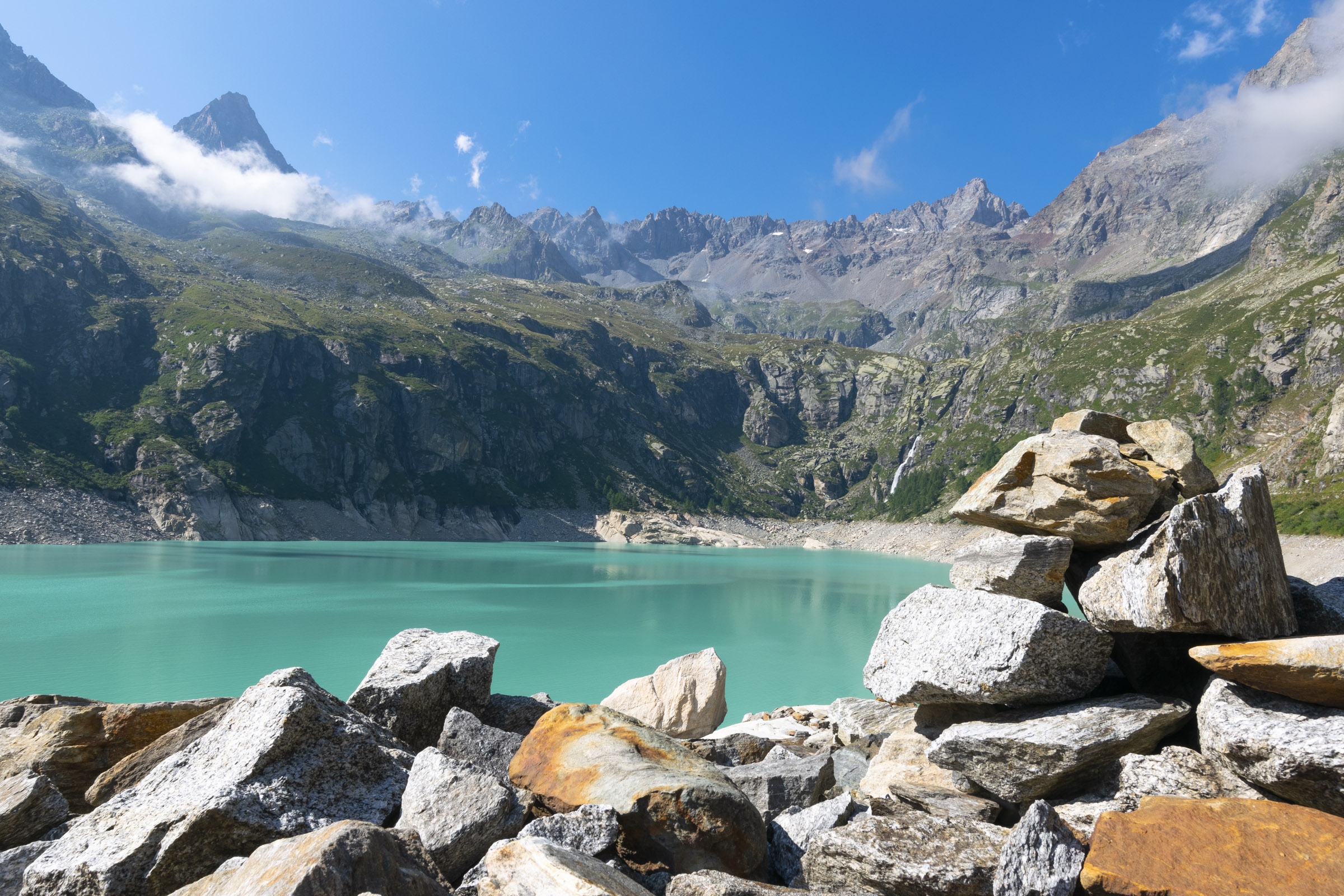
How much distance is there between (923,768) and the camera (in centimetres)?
800

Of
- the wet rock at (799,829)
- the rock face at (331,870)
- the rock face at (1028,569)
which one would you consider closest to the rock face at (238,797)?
the rock face at (331,870)

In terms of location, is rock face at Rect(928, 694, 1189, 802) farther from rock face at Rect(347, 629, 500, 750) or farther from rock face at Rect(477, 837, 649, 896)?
rock face at Rect(347, 629, 500, 750)

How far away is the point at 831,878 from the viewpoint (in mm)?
6172

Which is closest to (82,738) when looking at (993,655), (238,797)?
(238,797)

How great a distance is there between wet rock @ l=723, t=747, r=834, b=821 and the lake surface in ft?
61.4

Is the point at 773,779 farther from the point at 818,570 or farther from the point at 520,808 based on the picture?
the point at 818,570

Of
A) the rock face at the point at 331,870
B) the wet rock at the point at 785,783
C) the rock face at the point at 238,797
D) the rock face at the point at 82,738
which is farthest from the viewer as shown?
the wet rock at the point at 785,783

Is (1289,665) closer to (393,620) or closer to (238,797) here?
(238,797)

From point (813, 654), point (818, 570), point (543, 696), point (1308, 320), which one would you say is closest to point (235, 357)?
point (818, 570)

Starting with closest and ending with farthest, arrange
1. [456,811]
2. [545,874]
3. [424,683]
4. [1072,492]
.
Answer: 1. [545,874]
2. [456,811]
3. [1072,492]
4. [424,683]

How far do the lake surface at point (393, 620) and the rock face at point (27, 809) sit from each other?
2301 centimetres

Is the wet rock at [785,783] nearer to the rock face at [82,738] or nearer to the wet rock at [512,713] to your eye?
the wet rock at [512,713]

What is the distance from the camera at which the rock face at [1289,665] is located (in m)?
5.49

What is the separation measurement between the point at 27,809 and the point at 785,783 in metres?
7.88
